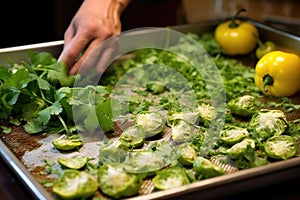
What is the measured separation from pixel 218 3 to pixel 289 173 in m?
1.85

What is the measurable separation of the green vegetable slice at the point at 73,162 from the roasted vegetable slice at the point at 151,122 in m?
0.18

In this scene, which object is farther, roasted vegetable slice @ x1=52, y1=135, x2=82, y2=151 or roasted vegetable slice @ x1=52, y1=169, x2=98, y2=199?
roasted vegetable slice @ x1=52, y1=135, x2=82, y2=151

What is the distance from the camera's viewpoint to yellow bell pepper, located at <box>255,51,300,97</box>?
5.03 feet

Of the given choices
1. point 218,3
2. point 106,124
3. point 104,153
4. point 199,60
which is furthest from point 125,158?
point 218,3

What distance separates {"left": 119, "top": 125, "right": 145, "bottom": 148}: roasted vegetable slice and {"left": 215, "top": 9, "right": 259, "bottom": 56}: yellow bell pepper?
63cm

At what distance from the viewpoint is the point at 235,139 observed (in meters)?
1.25

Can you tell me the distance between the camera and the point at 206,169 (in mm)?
1108

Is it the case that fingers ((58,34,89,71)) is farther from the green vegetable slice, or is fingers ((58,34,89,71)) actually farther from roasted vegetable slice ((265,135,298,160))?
roasted vegetable slice ((265,135,298,160))

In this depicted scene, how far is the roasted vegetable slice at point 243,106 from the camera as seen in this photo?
1.41 meters

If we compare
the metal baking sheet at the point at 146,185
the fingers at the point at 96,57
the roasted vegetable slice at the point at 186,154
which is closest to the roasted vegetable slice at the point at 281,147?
the metal baking sheet at the point at 146,185

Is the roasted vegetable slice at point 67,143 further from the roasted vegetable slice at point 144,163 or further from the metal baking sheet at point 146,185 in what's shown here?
the roasted vegetable slice at point 144,163

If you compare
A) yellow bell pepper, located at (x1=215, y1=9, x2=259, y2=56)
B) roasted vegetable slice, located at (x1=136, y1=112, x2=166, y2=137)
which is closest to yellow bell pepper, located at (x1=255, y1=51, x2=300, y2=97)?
yellow bell pepper, located at (x1=215, y1=9, x2=259, y2=56)

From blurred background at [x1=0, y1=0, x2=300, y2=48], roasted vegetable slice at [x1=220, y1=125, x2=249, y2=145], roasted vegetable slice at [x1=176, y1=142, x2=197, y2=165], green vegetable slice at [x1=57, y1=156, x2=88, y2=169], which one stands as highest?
roasted vegetable slice at [x1=176, y1=142, x2=197, y2=165]

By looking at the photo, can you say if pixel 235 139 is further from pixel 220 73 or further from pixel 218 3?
pixel 218 3
